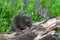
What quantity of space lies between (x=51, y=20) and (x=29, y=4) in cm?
154

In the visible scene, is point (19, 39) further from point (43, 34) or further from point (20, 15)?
point (20, 15)

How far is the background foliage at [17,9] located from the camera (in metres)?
6.93

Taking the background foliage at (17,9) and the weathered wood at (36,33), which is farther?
the background foliage at (17,9)

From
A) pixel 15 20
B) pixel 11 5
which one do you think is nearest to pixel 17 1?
pixel 11 5

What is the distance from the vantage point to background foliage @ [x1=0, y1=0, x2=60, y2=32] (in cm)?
693

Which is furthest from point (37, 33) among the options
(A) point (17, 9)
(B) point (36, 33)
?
(A) point (17, 9)

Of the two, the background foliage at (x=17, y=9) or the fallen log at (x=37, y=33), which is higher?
the background foliage at (x=17, y=9)

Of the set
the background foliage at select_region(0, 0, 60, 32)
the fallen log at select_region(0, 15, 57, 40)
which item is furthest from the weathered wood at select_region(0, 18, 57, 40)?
the background foliage at select_region(0, 0, 60, 32)

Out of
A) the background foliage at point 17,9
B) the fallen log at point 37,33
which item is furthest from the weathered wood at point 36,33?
the background foliage at point 17,9

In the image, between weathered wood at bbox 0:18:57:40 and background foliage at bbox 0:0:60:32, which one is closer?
weathered wood at bbox 0:18:57:40

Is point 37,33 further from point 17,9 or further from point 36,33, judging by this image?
point 17,9

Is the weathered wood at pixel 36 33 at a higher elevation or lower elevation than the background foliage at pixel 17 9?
lower

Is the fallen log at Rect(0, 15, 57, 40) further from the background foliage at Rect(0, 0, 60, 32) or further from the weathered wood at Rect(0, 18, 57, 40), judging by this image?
the background foliage at Rect(0, 0, 60, 32)

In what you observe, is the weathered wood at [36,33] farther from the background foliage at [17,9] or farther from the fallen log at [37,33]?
the background foliage at [17,9]
